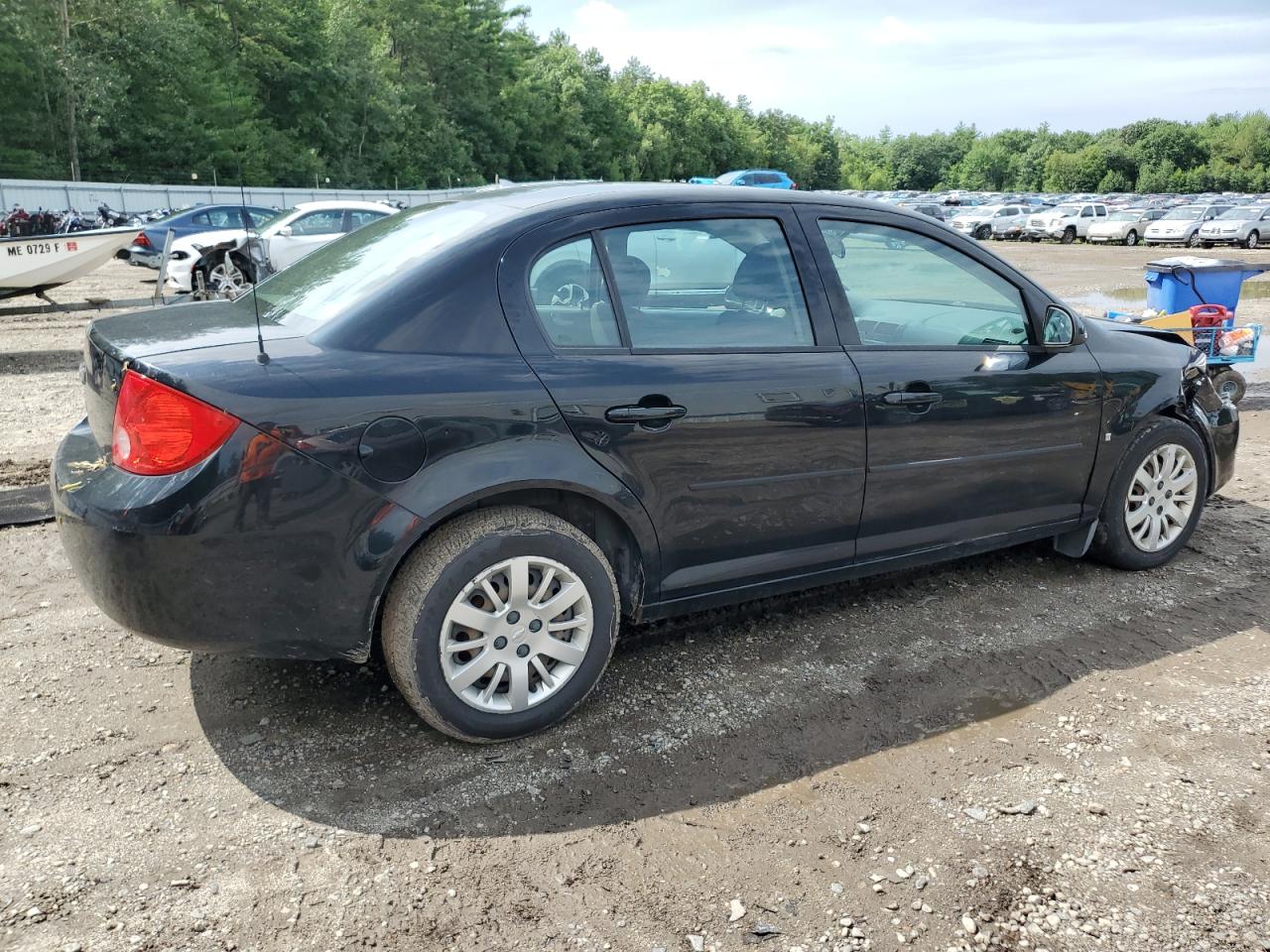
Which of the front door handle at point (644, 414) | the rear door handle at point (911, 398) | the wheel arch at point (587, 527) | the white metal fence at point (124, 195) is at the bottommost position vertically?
the wheel arch at point (587, 527)

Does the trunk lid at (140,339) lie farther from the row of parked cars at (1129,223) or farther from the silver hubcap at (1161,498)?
the row of parked cars at (1129,223)

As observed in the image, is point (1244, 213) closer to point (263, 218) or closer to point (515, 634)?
point (263, 218)

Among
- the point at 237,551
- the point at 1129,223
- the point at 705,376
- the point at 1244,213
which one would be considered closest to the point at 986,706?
the point at 705,376

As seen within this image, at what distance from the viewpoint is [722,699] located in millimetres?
3502

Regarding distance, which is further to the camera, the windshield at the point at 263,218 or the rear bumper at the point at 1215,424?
the windshield at the point at 263,218

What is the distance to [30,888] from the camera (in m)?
2.48

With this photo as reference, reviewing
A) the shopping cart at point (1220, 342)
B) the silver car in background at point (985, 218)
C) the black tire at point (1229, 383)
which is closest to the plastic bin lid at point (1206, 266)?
the shopping cart at point (1220, 342)

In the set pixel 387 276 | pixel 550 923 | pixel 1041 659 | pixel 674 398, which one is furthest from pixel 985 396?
pixel 550 923

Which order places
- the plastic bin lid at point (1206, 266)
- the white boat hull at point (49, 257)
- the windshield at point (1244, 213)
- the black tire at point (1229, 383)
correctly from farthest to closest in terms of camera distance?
the windshield at point (1244, 213) → the white boat hull at point (49, 257) → the plastic bin lid at point (1206, 266) → the black tire at point (1229, 383)

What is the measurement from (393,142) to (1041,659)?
217 feet

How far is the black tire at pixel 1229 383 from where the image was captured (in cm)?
751

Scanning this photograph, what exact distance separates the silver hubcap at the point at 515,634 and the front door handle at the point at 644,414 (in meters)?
0.50

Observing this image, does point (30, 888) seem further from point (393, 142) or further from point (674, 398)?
point (393, 142)

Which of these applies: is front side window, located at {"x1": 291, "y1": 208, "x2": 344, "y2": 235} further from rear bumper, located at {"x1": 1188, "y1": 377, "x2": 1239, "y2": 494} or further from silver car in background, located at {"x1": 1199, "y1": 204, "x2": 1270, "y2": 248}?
silver car in background, located at {"x1": 1199, "y1": 204, "x2": 1270, "y2": 248}
